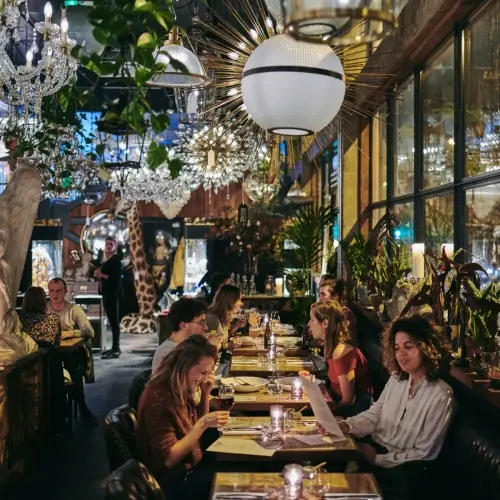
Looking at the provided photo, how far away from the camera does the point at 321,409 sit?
3641 millimetres

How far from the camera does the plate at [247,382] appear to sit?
4.72m

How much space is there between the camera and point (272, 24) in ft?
12.8

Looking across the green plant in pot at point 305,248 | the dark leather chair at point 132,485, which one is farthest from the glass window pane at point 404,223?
the dark leather chair at point 132,485

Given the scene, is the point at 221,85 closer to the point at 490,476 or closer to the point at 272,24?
the point at 272,24

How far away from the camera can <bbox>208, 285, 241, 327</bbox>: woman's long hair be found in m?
7.16

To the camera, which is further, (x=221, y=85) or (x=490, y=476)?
(x=221, y=85)

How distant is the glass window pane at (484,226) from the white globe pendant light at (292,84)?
1.84m

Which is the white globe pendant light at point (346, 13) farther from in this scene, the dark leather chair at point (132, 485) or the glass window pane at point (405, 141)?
the glass window pane at point (405, 141)

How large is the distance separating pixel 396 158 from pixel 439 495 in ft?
15.1

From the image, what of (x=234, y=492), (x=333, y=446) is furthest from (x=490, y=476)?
(x=234, y=492)

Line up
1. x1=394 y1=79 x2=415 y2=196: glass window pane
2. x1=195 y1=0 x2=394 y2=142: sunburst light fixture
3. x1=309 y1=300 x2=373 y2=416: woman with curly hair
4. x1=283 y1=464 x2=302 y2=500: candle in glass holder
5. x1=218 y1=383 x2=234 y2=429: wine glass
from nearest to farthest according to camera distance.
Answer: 1. x1=283 y1=464 x2=302 y2=500: candle in glass holder
2. x1=195 y1=0 x2=394 y2=142: sunburst light fixture
3. x1=218 y1=383 x2=234 y2=429: wine glass
4. x1=309 y1=300 x2=373 y2=416: woman with curly hair
5. x1=394 y1=79 x2=415 y2=196: glass window pane

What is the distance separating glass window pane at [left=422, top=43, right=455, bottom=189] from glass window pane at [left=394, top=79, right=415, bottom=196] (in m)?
0.43

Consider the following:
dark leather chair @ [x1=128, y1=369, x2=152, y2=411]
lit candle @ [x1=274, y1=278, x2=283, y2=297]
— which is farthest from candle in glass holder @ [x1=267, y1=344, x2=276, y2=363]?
lit candle @ [x1=274, y1=278, x2=283, y2=297]

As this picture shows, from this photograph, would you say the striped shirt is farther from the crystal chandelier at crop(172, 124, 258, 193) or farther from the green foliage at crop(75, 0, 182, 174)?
the crystal chandelier at crop(172, 124, 258, 193)
